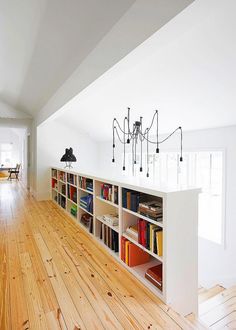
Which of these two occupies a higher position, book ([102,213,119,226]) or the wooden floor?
book ([102,213,119,226])

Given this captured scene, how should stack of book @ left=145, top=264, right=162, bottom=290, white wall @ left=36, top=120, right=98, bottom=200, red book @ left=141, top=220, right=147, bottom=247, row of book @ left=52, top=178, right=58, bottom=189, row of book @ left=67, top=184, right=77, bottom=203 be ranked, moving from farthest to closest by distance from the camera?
white wall @ left=36, top=120, right=98, bottom=200 → row of book @ left=52, top=178, right=58, bottom=189 → row of book @ left=67, top=184, right=77, bottom=203 → red book @ left=141, top=220, right=147, bottom=247 → stack of book @ left=145, top=264, right=162, bottom=290

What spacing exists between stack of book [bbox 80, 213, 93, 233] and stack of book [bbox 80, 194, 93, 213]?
15 cm

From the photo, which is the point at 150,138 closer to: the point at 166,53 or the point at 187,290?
the point at 166,53

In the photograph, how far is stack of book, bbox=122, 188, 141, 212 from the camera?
2.33 m

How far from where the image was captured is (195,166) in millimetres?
4141

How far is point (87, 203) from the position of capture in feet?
11.5

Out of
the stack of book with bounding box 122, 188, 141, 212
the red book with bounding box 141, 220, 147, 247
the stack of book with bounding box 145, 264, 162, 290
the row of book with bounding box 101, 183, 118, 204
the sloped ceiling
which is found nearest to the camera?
the sloped ceiling

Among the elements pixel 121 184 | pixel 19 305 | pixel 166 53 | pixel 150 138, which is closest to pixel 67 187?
pixel 150 138

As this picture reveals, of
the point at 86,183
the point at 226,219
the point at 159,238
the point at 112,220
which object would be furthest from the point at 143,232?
the point at 226,219

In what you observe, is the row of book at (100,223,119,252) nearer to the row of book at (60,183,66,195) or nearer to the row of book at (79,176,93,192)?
the row of book at (79,176,93,192)

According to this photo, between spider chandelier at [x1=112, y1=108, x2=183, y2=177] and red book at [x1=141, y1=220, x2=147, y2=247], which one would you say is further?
spider chandelier at [x1=112, y1=108, x2=183, y2=177]

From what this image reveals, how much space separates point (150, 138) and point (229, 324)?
3.42m

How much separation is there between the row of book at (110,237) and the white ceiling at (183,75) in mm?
1781

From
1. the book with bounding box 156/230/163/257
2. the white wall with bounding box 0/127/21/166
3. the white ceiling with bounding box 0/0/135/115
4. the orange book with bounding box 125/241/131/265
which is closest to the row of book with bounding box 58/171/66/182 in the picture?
the white ceiling with bounding box 0/0/135/115
